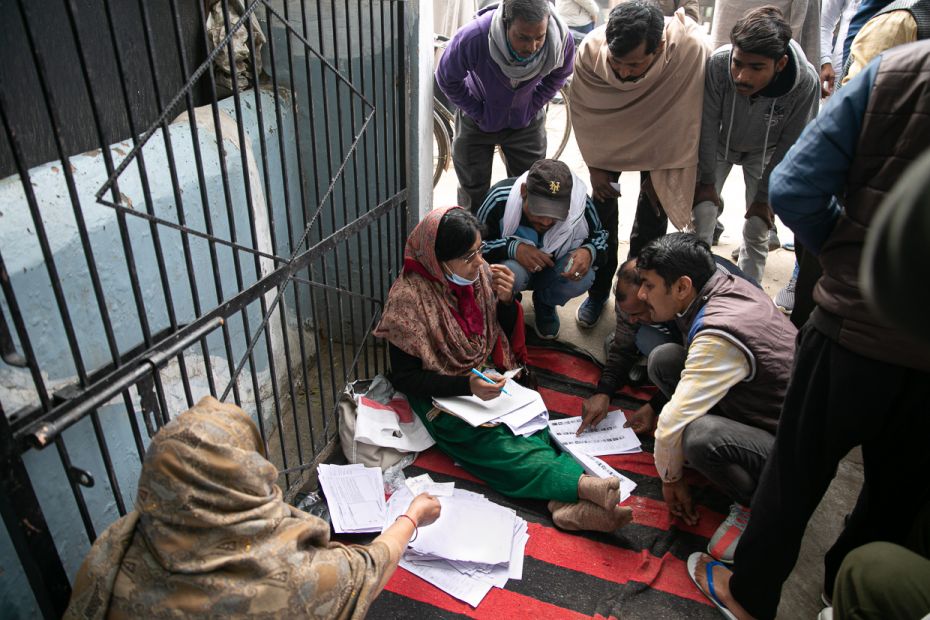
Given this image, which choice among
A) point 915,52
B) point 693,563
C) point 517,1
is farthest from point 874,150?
point 517,1

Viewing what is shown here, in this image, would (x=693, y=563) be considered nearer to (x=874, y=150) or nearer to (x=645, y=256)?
(x=645, y=256)

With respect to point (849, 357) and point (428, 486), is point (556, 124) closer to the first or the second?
point (428, 486)

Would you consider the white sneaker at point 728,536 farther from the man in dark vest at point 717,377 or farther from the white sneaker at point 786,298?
the white sneaker at point 786,298

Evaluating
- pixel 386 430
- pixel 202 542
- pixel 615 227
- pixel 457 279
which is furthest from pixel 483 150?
pixel 202 542

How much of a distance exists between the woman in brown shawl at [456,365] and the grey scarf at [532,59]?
1.00 m

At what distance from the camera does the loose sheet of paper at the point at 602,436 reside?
2520 millimetres

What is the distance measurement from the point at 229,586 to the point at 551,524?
1.33 m

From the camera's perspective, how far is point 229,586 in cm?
113

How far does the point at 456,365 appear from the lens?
2477 millimetres

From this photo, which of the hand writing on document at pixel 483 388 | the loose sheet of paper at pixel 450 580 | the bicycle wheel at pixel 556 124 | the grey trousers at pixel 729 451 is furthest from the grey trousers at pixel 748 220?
the bicycle wheel at pixel 556 124

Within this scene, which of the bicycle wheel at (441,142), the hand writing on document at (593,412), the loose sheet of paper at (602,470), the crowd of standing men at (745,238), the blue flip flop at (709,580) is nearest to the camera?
the crowd of standing men at (745,238)

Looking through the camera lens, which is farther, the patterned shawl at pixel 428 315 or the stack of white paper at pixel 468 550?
the patterned shawl at pixel 428 315

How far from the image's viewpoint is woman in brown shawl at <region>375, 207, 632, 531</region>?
2207 mm

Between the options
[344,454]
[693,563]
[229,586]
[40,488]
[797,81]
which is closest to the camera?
[229,586]
